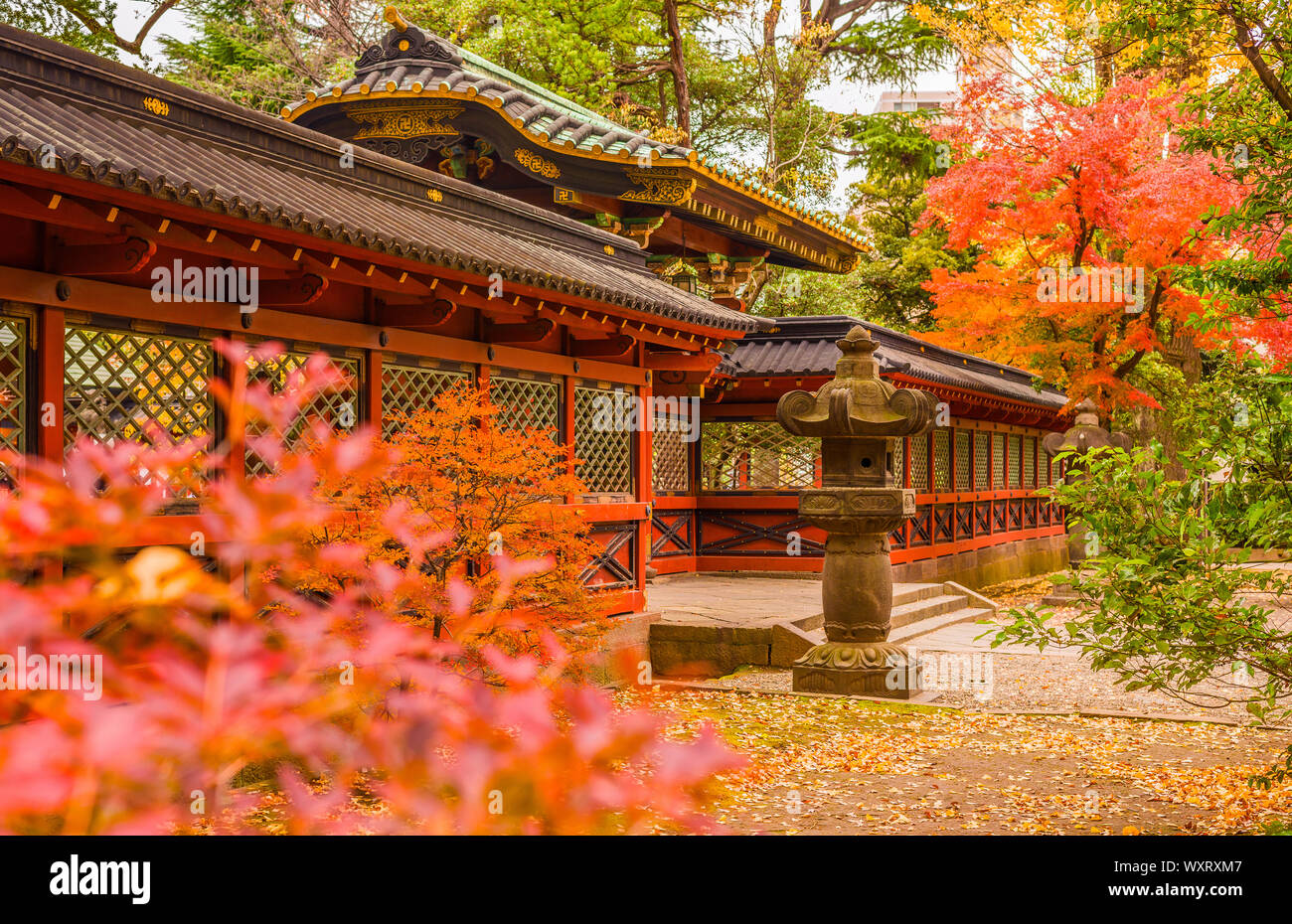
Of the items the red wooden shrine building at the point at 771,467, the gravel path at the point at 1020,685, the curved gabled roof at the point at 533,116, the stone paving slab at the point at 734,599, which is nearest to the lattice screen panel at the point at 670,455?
the red wooden shrine building at the point at 771,467

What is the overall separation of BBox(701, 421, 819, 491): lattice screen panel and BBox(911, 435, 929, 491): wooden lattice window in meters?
2.67

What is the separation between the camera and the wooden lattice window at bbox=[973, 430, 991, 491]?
22.2 metres

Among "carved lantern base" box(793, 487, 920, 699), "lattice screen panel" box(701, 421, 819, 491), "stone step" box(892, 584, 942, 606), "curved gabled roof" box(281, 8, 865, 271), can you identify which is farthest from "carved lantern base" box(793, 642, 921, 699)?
"lattice screen panel" box(701, 421, 819, 491)

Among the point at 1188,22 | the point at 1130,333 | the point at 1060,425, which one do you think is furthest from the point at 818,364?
the point at 1060,425

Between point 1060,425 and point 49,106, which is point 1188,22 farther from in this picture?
point 1060,425

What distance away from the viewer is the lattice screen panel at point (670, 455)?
16.1 m

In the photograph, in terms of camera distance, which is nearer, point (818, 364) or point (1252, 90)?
point (1252, 90)

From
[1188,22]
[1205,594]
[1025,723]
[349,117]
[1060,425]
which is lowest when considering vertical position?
[1025,723]

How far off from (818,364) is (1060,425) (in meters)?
13.8

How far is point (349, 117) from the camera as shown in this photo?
14891mm

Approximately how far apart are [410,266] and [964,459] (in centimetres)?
1628

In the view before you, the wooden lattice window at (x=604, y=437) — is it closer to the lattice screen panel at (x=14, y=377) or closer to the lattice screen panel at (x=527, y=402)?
the lattice screen panel at (x=527, y=402)

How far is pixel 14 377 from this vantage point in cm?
577

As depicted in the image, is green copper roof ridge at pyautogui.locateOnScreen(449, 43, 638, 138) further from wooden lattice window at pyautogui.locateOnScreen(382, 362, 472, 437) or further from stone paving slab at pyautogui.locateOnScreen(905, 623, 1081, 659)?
wooden lattice window at pyautogui.locateOnScreen(382, 362, 472, 437)
